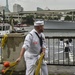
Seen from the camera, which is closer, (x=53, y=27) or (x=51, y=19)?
(x=53, y=27)

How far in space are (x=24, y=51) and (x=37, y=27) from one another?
23.2 inches

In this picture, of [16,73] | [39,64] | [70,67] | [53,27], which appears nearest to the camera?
[39,64]

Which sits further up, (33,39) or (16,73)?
(33,39)

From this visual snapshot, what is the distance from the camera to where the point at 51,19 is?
92812 mm

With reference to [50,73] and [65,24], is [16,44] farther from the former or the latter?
[65,24]

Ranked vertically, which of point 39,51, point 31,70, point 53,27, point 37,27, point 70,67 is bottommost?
point 53,27

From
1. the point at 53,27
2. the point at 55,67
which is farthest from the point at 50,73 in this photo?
the point at 53,27

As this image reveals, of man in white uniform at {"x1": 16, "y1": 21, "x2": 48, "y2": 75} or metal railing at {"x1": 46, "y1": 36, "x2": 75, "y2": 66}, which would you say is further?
metal railing at {"x1": 46, "y1": 36, "x2": 75, "y2": 66}

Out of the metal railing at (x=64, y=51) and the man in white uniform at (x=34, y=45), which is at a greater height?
the man in white uniform at (x=34, y=45)

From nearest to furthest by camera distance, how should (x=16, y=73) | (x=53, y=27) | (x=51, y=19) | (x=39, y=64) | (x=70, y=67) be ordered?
(x=39, y=64), (x=16, y=73), (x=70, y=67), (x=53, y=27), (x=51, y=19)

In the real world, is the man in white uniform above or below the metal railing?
above

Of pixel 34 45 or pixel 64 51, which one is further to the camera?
pixel 64 51

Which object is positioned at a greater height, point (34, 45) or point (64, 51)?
point (34, 45)

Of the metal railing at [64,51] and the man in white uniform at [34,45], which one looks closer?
the man in white uniform at [34,45]
